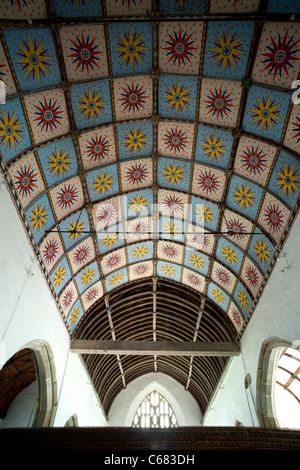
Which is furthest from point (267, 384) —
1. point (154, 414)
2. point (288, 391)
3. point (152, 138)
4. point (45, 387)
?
point (154, 414)

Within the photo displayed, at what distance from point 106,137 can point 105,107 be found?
0.65 m

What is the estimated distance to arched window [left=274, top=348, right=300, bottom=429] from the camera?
926cm

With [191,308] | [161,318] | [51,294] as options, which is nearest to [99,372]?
[161,318]

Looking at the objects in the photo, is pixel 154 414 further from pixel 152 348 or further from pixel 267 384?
pixel 267 384

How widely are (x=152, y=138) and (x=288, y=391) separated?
9.88m

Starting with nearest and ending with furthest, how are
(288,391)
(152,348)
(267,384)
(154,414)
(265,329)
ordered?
(265,329), (267,384), (152,348), (288,391), (154,414)

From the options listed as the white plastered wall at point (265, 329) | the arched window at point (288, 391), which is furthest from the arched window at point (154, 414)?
the arched window at point (288, 391)

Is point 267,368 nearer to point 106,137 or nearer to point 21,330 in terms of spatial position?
point 21,330

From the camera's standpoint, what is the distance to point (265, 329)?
658 cm

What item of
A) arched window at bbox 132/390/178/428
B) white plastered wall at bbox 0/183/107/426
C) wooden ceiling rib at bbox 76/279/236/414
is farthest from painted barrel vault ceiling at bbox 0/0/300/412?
arched window at bbox 132/390/178/428

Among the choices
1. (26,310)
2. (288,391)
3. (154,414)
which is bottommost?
(154,414)

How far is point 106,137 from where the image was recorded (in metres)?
6.11

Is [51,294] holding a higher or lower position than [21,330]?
higher

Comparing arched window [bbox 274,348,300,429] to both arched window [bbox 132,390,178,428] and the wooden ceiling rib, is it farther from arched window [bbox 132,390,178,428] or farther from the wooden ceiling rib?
arched window [bbox 132,390,178,428]
